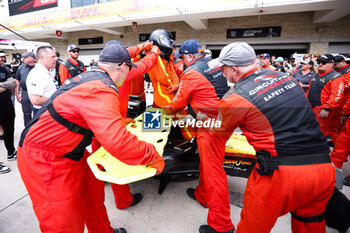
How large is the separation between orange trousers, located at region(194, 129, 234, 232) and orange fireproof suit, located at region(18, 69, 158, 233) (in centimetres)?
87

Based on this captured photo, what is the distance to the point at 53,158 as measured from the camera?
48.6 inches

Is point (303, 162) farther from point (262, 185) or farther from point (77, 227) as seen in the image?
point (77, 227)

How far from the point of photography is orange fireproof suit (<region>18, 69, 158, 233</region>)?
1037mm

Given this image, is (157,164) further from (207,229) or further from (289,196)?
(207,229)

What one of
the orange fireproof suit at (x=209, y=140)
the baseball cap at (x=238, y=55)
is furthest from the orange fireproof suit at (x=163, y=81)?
the baseball cap at (x=238, y=55)

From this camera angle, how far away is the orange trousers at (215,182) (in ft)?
6.00

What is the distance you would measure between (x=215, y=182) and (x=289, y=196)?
0.81m

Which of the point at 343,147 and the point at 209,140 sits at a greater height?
the point at 209,140

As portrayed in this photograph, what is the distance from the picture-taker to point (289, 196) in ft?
3.80

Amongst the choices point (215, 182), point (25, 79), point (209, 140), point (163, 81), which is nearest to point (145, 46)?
point (163, 81)

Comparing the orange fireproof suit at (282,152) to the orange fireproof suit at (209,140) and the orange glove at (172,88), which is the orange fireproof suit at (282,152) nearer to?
the orange fireproof suit at (209,140)

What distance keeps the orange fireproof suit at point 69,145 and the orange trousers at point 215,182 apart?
872 mm

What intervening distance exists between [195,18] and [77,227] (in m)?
10.1

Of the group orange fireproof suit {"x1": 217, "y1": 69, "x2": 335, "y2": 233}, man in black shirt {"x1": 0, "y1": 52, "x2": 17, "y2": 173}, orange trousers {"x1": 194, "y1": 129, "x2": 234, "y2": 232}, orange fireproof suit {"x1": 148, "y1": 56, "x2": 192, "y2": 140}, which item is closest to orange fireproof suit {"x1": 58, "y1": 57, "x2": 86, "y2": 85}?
man in black shirt {"x1": 0, "y1": 52, "x2": 17, "y2": 173}
